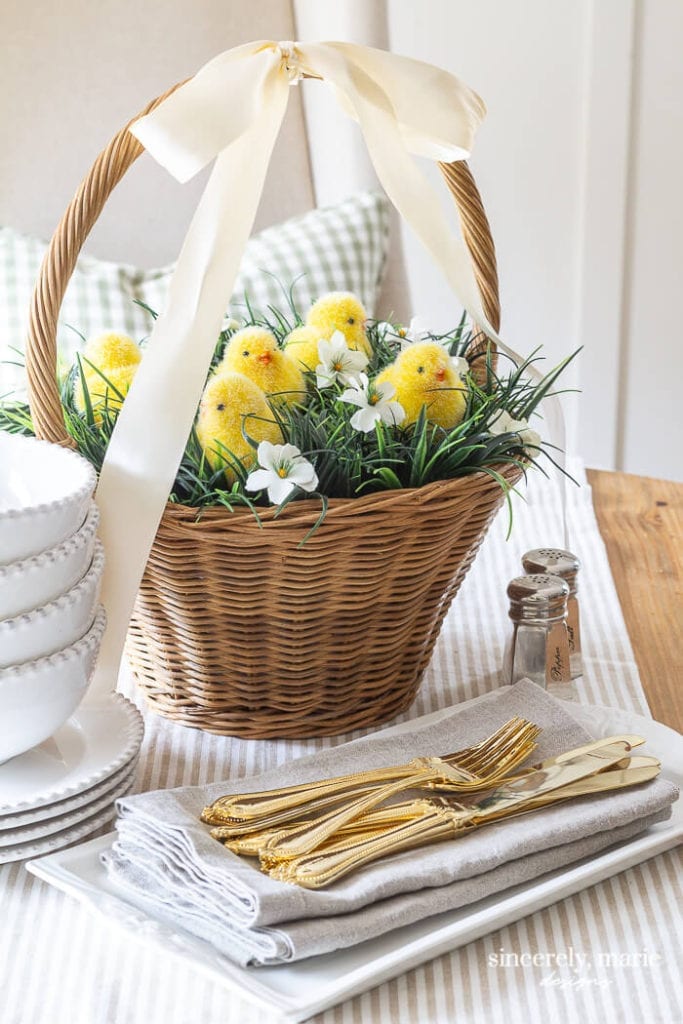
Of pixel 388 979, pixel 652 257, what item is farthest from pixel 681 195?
pixel 388 979

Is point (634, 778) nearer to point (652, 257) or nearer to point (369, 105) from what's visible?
point (369, 105)

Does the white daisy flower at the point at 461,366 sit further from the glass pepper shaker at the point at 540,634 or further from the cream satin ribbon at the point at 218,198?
the glass pepper shaker at the point at 540,634

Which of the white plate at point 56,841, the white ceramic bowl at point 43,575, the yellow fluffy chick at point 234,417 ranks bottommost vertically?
the white plate at point 56,841

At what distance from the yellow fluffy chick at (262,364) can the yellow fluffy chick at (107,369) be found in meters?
0.08

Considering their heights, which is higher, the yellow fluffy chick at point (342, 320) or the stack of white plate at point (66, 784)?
the yellow fluffy chick at point (342, 320)

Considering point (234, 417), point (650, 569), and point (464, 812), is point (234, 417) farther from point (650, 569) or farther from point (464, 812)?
point (650, 569)

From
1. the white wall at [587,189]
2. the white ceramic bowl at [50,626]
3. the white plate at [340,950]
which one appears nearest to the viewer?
the white plate at [340,950]

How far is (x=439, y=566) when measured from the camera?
29.8 inches

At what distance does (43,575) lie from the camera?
59 cm

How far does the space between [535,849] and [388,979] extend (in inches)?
4.1

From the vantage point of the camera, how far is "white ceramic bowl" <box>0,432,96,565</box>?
0.58 meters

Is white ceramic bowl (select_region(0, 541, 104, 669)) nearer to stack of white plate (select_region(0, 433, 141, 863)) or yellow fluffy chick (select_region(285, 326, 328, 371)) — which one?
stack of white plate (select_region(0, 433, 141, 863))

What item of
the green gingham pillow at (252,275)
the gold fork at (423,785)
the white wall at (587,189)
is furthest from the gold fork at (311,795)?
the white wall at (587,189)

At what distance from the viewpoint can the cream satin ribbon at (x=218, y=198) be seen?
0.69m
